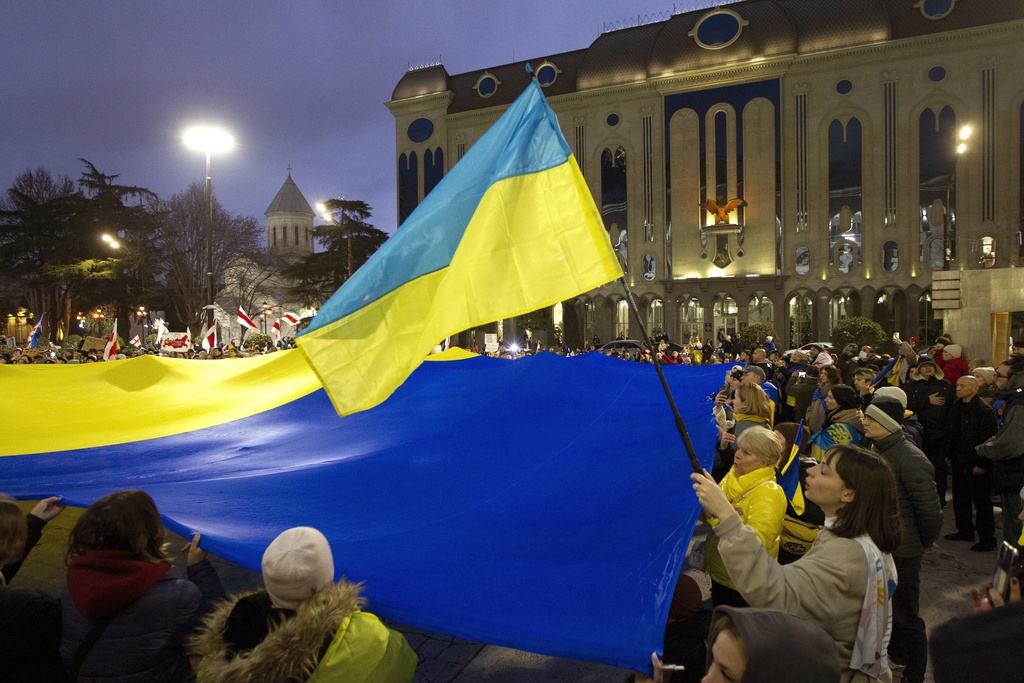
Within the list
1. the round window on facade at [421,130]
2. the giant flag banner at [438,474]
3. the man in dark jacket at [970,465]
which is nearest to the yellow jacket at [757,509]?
the giant flag banner at [438,474]

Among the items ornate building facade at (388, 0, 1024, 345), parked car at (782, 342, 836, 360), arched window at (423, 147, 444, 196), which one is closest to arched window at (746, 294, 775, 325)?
ornate building facade at (388, 0, 1024, 345)

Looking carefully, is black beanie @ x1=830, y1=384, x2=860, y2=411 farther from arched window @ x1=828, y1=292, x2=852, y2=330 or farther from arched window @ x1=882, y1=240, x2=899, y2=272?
arched window @ x1=882, y1=240, x2=899, y2=272

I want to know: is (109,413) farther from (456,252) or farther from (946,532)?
(946,532)

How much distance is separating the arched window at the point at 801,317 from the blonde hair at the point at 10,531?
38679 millimetres

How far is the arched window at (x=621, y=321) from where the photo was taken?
42.4 meters

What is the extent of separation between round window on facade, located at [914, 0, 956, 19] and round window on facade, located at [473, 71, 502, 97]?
82.7 feet

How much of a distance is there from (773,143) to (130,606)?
4065cm

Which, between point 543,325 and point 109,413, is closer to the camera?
point 109,413

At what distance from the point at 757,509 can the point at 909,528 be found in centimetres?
143

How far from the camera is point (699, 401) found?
649 cm

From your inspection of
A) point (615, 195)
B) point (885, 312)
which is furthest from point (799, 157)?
point (615, 195)

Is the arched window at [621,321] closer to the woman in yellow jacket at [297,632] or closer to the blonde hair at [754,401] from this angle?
the blonde hair at [754,401]

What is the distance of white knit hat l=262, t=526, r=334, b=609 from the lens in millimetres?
2316

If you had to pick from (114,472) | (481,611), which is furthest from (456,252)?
(114,472)
